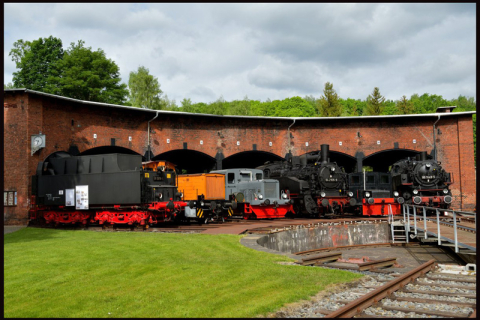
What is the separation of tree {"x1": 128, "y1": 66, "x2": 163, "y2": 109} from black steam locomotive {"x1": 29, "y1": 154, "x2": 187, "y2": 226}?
124 feet

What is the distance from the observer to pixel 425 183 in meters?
22.7

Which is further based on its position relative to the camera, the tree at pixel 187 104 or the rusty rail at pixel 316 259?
the tree at pixel 187 104

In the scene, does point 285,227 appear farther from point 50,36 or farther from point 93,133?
point 50,36

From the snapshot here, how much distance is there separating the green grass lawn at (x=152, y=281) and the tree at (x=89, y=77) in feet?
123

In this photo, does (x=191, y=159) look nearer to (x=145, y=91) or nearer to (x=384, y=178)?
(x=384, y=178)

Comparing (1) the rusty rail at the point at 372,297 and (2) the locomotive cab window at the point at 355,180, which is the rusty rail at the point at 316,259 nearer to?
(1) the rusty rail at the point at 372,297

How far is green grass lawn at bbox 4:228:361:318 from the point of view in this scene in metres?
5.97

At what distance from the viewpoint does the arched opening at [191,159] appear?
102 ft

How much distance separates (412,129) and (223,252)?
977 inches

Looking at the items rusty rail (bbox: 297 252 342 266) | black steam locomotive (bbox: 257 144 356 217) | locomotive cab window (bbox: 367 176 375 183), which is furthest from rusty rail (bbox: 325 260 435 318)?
locomotive cab window (bbox: 367 176 375 183)

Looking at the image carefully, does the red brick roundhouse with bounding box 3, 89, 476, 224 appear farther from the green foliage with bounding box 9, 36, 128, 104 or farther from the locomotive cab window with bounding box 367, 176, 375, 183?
the green foliage with bounding box 9, 36, 128, 104

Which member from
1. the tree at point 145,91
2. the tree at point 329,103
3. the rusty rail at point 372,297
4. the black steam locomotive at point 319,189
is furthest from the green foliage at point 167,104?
the rusty rail at point 372,297

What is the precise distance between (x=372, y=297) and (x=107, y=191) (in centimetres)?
1424

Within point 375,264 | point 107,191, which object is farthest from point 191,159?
point 375,264
